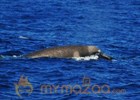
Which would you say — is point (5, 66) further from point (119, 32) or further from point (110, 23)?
point (110, 23)

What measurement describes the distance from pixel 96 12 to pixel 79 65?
2968 cm

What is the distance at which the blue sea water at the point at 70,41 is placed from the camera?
80.2 ft

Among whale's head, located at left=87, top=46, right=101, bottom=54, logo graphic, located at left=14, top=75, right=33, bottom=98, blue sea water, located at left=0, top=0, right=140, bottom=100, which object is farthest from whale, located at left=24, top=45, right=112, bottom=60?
logo graphic, located at left=14, top=75, right=33, bottom=98

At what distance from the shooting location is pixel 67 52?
101ft

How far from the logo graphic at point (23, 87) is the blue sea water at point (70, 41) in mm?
164

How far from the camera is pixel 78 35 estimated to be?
133 feet

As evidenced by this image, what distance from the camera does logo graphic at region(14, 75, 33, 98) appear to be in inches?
888

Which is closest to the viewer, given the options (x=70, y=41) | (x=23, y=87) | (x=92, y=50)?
(x=23, y=87)

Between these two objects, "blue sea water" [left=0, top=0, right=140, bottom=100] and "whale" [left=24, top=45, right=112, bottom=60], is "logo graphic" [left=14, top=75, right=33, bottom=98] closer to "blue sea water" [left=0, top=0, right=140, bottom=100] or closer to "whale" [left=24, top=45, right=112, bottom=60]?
"blue sea water" [left=0, top=0, right=140, bottom=100]

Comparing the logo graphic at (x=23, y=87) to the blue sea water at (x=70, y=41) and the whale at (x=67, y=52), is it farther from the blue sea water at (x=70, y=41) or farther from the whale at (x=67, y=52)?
the whale at (x=67, y=52)

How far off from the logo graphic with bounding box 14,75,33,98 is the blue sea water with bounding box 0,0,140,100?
164mm

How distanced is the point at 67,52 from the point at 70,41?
6.74m

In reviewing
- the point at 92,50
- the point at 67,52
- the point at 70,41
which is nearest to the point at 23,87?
the point at 67,52

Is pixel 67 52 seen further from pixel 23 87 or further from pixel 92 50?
pixel 23 87
